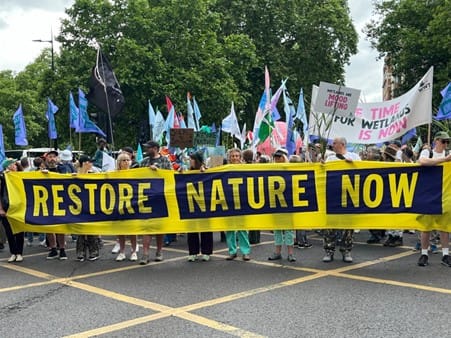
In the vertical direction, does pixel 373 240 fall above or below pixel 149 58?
below

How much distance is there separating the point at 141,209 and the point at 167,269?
1020 millimetres

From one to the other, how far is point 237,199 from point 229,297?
206 centimetres

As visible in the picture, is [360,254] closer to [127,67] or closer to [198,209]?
[198,209]

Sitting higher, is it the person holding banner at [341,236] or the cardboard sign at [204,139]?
the cardboard sign at [204,139]

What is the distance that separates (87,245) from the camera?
8156mm

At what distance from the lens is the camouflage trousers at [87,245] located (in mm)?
8102

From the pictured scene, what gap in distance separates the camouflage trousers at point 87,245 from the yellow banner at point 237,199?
0.38 metres

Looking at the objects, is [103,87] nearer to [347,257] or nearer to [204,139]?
[204,139]

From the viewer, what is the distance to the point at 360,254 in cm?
817

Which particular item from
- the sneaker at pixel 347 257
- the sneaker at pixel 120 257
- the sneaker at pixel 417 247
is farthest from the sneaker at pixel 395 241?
the sneaker at pixel 120 257

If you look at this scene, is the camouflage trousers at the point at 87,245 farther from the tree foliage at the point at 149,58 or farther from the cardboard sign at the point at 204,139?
the tree foliage at the point at 149,58

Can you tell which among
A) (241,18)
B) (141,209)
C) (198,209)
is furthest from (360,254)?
(241,18)

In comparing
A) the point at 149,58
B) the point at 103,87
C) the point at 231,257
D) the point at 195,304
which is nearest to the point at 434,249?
the point at 231,257

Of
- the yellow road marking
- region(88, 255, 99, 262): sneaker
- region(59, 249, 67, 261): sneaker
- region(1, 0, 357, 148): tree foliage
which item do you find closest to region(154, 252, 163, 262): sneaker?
the yellow road marking
